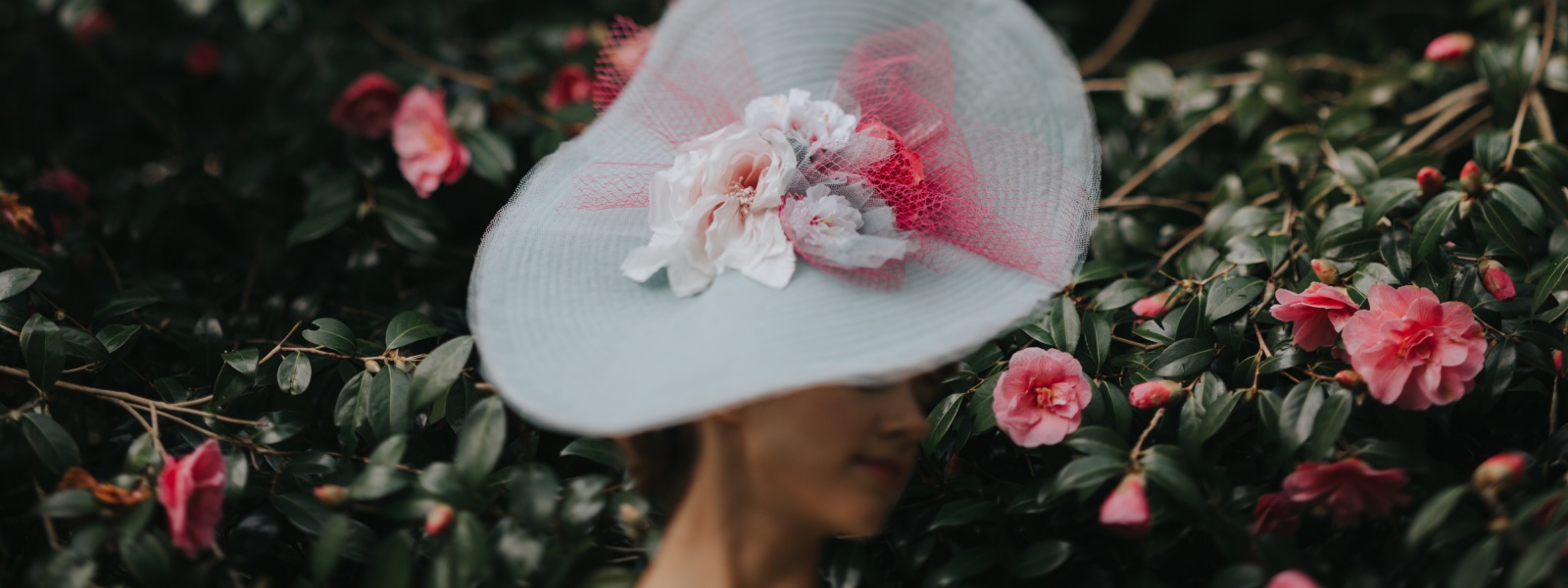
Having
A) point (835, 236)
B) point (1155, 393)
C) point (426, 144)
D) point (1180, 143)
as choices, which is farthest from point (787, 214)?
point (1180, 143)

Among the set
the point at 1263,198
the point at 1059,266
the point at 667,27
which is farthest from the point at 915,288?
the point at 1263,198

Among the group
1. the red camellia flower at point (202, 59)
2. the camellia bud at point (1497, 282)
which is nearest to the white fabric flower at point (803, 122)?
the camellia bud at point (1497, 282)

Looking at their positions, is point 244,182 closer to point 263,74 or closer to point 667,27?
point 263,74

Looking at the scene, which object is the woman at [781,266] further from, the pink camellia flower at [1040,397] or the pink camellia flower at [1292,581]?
the pink camellia flower at [1292,581]

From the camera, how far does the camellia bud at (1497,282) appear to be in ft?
3.91

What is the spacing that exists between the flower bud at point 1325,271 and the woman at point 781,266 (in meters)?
0.33

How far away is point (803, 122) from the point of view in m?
1.03

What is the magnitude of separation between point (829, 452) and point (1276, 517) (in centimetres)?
52

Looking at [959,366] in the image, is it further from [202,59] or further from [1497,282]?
[202,59]

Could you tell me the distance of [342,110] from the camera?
1663mm

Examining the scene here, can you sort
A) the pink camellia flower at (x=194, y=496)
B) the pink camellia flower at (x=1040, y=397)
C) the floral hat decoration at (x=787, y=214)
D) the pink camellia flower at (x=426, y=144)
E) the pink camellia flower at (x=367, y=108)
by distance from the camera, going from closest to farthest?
the floral hat decoration at (x=787, y=214)
the pink camellia flower at (x=194, y=496)
the pink camellia flower at (x=1040, y=397)
the pink camellia flower at (x=426, y=144)
the pink camellia flower at (x=367, y=108)

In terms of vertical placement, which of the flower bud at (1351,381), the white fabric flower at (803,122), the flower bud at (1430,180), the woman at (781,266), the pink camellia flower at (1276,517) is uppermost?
the white fabric flower at (803,122)

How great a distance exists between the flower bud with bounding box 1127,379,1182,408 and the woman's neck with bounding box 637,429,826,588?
427 millimetres

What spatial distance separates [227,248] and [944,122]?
1.29 metres
